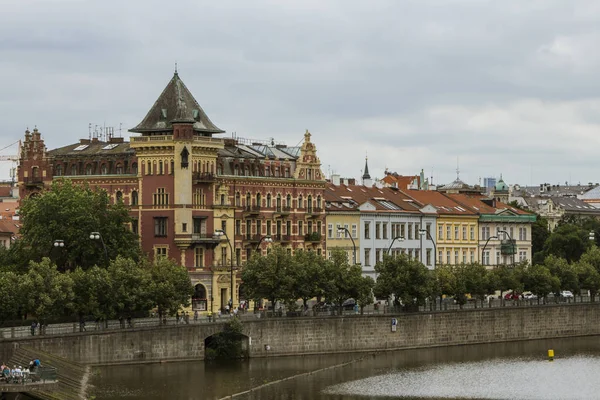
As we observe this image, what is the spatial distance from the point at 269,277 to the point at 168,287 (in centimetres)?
1061

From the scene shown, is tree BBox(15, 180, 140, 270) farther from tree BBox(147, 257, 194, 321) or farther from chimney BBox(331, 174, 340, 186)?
chimney BBox(331, 174, 340, 186)

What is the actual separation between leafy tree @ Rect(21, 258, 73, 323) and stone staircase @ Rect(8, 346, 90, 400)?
5.06 metres

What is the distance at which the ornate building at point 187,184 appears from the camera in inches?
5748

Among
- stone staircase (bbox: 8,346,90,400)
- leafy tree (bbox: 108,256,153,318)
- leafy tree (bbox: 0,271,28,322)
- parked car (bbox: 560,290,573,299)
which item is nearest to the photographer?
stone staircase (bbox: 8,346,90,400)

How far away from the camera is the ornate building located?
146 meters

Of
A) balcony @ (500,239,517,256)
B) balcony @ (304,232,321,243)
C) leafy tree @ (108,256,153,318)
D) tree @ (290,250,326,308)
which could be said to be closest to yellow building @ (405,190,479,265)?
balcony @ (500,239,517,256)

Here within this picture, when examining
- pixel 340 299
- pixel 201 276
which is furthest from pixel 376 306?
pixel 201 276

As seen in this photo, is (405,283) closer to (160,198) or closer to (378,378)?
(378,378)

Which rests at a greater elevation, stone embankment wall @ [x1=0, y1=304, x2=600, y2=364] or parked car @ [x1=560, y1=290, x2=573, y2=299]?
parked car @ [x1=560, y1=290, x2=573, y2=299]

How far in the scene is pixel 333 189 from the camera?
172m

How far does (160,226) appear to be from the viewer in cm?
14700

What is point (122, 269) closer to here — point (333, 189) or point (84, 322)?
point (84, 322)

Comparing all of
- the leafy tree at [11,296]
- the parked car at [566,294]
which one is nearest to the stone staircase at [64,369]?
the leafy tree at [11,296]

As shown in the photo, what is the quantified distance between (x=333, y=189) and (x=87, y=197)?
3865 centimetres
